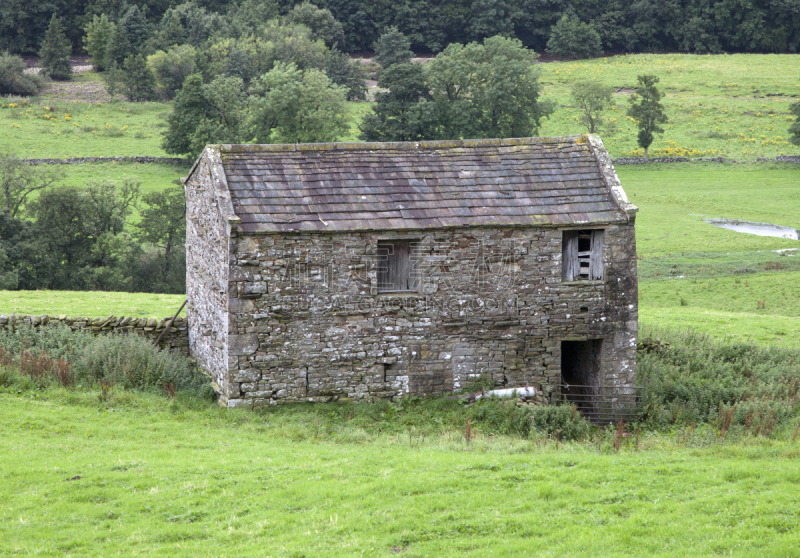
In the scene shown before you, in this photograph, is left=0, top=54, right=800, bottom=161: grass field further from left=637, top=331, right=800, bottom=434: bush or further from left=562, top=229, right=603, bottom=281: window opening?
left=562, top=229, right=603, bottom=281: window opening

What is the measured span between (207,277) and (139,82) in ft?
225

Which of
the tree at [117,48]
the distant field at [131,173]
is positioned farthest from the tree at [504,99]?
the tree at [117,48]

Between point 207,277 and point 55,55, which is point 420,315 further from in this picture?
point 55,55

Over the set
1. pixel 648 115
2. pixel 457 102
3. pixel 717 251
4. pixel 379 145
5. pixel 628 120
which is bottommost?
pixel 717 251

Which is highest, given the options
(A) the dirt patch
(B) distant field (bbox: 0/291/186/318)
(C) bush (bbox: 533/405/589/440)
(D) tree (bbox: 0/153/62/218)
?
(A) the dirt patch

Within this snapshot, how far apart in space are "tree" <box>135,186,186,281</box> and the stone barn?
24332 mm

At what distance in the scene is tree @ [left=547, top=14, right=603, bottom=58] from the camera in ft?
333

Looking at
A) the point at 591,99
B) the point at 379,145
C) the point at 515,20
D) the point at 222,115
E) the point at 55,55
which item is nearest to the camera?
the point at 379,145

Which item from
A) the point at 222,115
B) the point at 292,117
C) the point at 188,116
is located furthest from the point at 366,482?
the point at 292,117

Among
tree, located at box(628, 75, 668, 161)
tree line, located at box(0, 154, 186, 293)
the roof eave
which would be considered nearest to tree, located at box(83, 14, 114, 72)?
tree line, located at box(0, 154, 186, 293)

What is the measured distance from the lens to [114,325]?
62.0 feet

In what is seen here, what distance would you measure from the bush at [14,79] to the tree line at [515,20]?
21.9 metres

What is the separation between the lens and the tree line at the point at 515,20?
9756cm

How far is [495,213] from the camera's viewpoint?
16.8 meters
